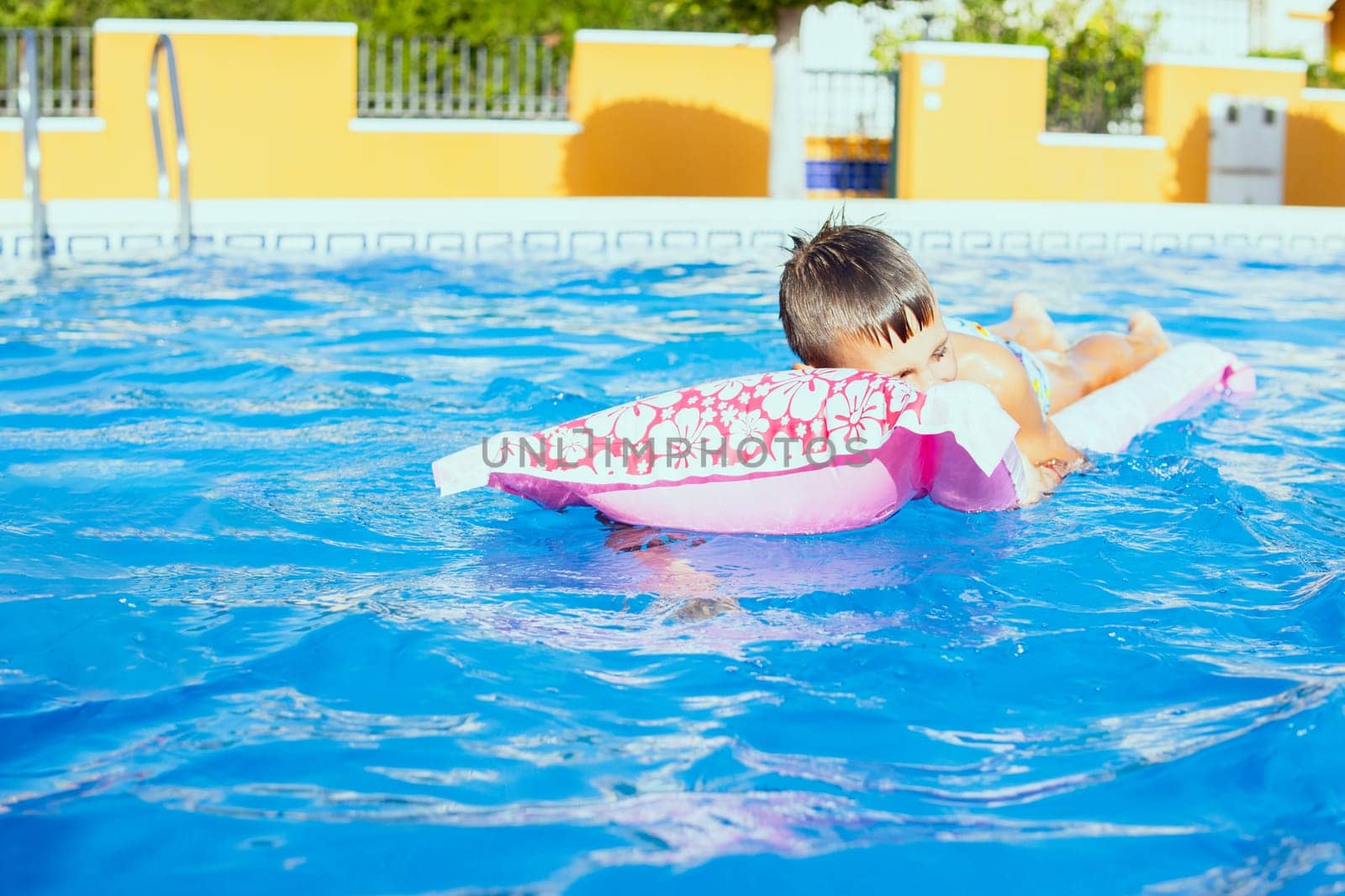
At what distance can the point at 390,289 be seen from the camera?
26.7ft

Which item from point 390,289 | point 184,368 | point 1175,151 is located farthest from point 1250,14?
point 184,368

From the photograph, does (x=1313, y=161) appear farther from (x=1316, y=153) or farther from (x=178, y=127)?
(x=178, y=127)

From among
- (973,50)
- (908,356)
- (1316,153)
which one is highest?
(973,50)

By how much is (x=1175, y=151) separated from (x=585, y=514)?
13108 mm

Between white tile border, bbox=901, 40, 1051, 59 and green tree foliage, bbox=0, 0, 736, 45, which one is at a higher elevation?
green tree foliage, bbox=0, 0, 736, 45

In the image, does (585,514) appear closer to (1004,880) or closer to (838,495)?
(838,495)

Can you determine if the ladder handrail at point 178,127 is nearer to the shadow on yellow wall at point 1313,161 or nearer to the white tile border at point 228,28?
the white tile border at point 228,28

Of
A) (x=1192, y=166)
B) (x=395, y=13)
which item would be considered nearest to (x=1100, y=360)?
(x=1192, y=166)

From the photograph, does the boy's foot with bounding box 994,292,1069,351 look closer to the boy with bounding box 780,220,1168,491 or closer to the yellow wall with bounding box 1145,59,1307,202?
the boy with bounding box 780,220,1168,491

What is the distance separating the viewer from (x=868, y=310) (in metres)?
3.14

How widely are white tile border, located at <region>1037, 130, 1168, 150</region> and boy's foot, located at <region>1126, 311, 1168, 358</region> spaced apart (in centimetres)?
946

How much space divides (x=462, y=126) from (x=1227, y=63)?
321 inches

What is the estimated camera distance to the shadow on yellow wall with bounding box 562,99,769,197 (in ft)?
45.5

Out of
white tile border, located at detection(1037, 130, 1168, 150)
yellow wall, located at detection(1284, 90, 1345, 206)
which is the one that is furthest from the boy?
yellow wall, located at detection(1284, 90, 1345, 206)
